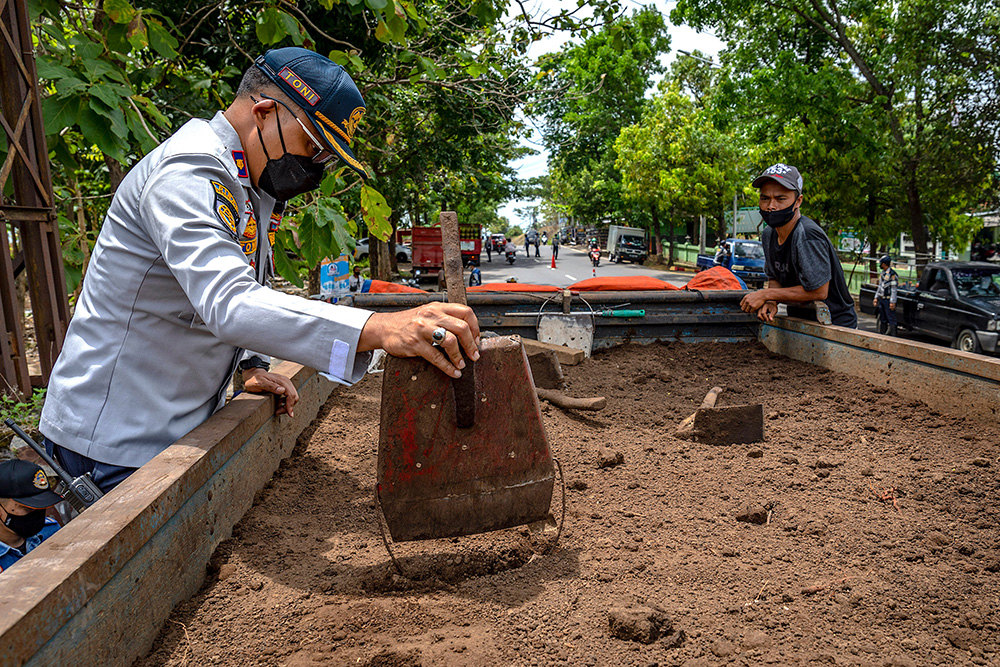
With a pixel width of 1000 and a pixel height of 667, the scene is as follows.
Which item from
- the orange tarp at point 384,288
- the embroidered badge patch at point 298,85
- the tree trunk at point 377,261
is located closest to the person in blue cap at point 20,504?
the embroidered badge patch at point 298,85

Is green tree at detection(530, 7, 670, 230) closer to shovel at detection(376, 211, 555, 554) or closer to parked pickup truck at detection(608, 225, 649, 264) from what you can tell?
parked pickup truck at detection(608, 225, 649, 264)

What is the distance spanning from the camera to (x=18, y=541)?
6.72 feet

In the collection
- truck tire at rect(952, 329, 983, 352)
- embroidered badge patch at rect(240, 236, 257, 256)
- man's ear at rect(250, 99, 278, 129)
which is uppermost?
man's ear at rect(250, 99, 278, 129)

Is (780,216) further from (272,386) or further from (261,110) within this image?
(261,110)

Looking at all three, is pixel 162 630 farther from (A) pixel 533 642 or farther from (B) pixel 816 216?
(B) pixel 816 216

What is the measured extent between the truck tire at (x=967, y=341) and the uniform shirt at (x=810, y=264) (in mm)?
6963

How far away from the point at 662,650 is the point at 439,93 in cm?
914

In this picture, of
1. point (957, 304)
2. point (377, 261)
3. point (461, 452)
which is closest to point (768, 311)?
point (461, 452)

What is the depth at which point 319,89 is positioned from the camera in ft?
6.84

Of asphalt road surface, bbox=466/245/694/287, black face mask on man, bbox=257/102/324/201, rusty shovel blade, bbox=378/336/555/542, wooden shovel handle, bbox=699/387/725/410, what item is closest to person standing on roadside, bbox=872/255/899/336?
asphalt road surface, bbox=466/245/694/287

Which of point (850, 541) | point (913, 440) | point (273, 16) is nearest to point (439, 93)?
point (273, 16)

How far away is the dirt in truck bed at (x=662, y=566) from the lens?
1822 mm

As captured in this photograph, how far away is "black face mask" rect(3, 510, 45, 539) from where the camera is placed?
79.7 inches

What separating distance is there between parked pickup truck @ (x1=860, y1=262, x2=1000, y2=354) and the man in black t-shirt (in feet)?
23.1
